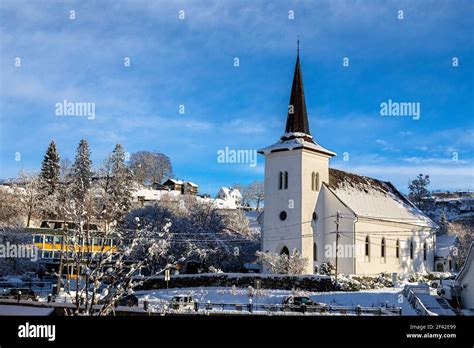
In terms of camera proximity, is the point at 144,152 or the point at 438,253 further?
the point at 144,152

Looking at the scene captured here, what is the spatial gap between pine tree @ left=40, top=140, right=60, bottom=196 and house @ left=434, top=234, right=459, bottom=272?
45.8 meters

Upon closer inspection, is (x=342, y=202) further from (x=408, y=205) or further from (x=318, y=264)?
(x=408, y=205)

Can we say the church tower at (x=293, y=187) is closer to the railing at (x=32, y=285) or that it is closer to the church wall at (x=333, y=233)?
the church wall at (x=333, y=233)

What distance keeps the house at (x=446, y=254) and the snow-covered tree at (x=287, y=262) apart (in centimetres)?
2329

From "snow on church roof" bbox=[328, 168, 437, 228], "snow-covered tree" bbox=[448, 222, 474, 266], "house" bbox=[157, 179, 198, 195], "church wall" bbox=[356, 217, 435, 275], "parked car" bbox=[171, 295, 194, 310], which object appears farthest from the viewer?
"house" bbox=[157, 179, 198, 195]

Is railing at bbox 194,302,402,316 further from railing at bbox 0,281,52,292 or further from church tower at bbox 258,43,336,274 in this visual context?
railing at bbox 0,281,52,292

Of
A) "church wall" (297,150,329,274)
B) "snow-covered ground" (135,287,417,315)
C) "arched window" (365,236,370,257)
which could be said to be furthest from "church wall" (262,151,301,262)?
"snow-covered ground" (135,287,417,315)

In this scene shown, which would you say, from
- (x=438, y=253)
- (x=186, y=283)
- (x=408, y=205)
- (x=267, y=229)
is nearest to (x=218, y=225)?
(x=267, y=229)

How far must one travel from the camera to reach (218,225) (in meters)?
56.4

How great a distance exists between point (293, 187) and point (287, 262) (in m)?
6.56

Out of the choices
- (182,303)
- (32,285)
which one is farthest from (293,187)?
(32,285)

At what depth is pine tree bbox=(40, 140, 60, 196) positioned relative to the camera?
68.6 m
